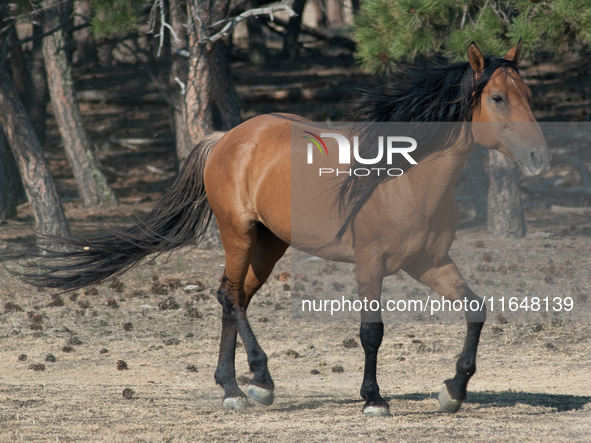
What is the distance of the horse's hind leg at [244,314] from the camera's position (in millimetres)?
4871

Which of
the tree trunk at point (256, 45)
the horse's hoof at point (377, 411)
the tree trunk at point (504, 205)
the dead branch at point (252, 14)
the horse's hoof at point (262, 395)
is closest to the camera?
the horse's hoof at point (377, 411)

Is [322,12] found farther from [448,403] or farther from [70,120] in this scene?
[448,403]

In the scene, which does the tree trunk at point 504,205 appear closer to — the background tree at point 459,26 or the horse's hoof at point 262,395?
the background tree at point 459,26

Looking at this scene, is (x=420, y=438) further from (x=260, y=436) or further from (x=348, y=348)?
(x=348, y=348)

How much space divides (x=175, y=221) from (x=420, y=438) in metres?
2.81

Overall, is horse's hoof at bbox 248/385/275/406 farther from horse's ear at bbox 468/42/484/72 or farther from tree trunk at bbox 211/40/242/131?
tree trunk at bbox 211/40/242/131

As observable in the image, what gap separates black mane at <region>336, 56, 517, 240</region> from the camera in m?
3.96

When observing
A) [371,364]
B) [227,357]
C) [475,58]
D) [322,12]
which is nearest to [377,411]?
[371,364]

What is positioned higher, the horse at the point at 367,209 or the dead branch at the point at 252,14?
the dead branch at the point at 252,14

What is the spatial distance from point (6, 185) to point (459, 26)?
331 inches

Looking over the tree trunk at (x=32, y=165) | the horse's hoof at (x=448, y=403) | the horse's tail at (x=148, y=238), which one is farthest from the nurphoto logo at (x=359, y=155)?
the tree trunk at (x=32, y=165)

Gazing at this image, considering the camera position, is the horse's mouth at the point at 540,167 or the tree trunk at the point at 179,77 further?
the tree trunk at the point at 179,77

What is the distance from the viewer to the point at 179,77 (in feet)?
43.2

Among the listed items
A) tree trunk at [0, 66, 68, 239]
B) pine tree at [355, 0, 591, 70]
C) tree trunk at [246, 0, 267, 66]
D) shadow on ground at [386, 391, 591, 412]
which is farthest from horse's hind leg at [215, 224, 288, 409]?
tree trunk at [246, 0, 267, 66]
